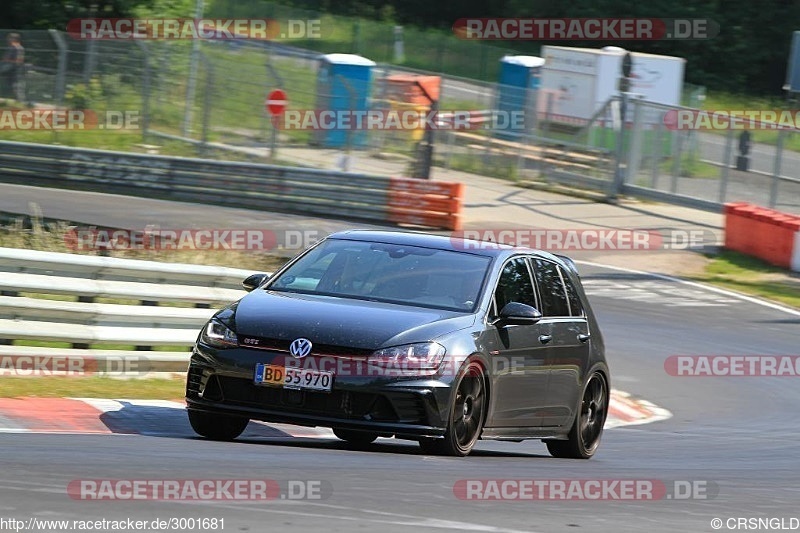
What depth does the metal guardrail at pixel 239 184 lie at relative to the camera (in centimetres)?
2645

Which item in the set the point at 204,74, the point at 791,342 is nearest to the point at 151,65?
the point at 204,74

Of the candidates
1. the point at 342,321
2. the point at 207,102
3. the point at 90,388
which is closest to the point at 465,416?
the point at 342,321

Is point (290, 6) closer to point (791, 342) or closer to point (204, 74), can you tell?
point (204, 74)

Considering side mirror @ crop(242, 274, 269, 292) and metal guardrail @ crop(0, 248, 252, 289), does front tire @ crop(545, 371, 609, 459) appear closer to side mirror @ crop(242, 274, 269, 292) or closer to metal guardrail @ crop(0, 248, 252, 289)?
side mirror @ crop(242, 274, 269, 292)

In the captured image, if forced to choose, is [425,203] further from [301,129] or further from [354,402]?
[354,402]

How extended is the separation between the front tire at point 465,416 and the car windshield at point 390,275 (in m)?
0.51

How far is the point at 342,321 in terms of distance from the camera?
28.7 ft

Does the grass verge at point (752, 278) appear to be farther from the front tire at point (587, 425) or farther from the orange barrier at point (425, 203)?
the front tire at point (587, 425)

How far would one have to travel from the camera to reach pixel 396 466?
8.29 m

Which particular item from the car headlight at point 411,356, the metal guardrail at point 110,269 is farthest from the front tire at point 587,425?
the metal guardrail at point 110,269

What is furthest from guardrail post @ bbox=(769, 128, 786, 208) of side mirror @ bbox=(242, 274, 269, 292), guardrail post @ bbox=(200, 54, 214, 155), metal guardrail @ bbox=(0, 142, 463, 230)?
side mirror @ bbox=(242, 274, 269, 292)

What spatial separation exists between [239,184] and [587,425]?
16834 millimetres

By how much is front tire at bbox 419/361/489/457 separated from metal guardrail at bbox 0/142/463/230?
1710 cm

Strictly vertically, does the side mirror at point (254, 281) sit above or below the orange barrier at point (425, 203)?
above
